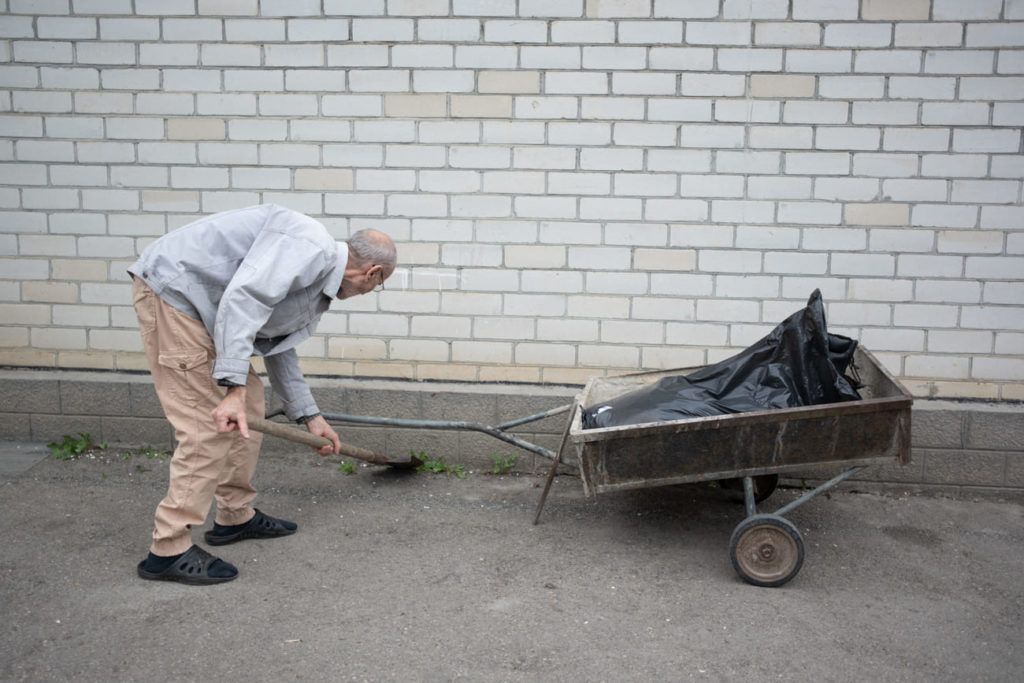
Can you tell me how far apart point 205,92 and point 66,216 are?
1.20 metres

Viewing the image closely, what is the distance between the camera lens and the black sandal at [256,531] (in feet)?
13.8

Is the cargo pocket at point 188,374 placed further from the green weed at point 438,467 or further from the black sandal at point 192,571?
the green weed at point 438,467

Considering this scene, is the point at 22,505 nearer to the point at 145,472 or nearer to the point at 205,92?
the point at 145,472

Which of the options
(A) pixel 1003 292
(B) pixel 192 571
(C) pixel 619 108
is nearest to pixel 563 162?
(C) pixel 619 108

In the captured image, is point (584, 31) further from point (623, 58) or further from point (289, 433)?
point (289, 433)

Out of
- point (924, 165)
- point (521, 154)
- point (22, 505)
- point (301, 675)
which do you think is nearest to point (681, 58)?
point (521, 154)

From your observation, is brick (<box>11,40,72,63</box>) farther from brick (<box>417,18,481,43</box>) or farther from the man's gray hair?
the man's gray hair

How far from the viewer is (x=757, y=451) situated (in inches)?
149

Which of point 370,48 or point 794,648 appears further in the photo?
point 370,48

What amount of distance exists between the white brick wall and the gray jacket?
1.60 metres

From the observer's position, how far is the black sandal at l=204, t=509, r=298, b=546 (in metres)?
4.20

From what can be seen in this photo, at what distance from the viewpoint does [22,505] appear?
4.61 meters

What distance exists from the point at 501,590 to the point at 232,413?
142 cm

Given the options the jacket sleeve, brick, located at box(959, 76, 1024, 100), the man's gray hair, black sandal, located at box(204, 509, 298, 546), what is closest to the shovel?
the jacket sleeve
